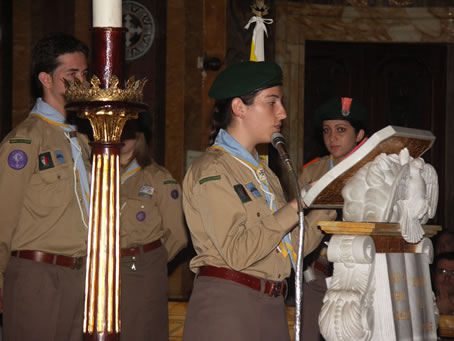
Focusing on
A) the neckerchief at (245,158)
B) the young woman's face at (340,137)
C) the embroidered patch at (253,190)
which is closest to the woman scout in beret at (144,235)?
the young woman's face at (340,137)

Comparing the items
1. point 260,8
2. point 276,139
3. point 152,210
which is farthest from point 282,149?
point 152,210

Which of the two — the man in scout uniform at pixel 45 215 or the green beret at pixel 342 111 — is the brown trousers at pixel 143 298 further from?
the green beret at pixel 342 111

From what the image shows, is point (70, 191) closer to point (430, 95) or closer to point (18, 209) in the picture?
point (18, 209)

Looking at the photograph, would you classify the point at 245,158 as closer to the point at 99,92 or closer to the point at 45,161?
the point at 99,92

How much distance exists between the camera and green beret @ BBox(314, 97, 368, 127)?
4.09 metres

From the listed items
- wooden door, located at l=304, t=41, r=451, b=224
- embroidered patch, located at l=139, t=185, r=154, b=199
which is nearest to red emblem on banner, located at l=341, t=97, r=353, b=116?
embroidered patch, located at l=139, t=185, r=154, b=199

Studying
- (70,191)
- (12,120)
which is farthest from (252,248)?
(12,120)

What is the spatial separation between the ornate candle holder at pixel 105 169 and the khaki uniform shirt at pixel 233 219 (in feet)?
1.43

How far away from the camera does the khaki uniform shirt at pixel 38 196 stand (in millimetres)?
2977

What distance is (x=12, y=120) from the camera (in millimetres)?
5770

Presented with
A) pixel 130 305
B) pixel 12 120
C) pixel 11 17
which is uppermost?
pixel 11 17

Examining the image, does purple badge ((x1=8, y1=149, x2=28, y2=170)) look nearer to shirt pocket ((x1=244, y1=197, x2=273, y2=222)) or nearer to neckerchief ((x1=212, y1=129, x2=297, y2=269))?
neckerchief ((x1=212, y1=129, x2=297, y2=269))

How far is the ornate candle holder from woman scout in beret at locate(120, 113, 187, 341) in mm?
1799

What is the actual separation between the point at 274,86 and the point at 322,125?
160cm
